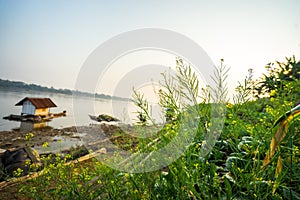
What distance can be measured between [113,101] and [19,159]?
→ 275cm

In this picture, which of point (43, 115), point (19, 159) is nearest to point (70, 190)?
point (19, 159)

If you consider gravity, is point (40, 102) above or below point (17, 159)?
above

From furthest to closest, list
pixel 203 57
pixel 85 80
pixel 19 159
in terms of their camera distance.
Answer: pixel 19 159 < pixel 85 80 < pixel 203 57

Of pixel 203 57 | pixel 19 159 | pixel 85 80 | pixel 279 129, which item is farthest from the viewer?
pixel 19 159

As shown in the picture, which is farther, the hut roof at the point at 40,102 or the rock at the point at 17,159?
the hut roof at the point at 40,102

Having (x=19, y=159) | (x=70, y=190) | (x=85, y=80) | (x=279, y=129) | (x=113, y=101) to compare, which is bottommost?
(x=19, y=159)

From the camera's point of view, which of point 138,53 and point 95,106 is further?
point 95,106

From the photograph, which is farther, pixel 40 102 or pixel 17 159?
pixel 40 102

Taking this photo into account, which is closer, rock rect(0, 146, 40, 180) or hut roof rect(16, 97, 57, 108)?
rock rect(0, 146, 40, 180)

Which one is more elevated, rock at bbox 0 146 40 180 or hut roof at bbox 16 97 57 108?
hut roof at bbox 16 97 57 108

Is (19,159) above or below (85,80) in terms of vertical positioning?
below

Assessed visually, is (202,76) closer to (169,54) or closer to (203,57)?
(203,57)

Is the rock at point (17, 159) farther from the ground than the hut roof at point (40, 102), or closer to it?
closer to it

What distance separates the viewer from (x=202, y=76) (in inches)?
42.0
